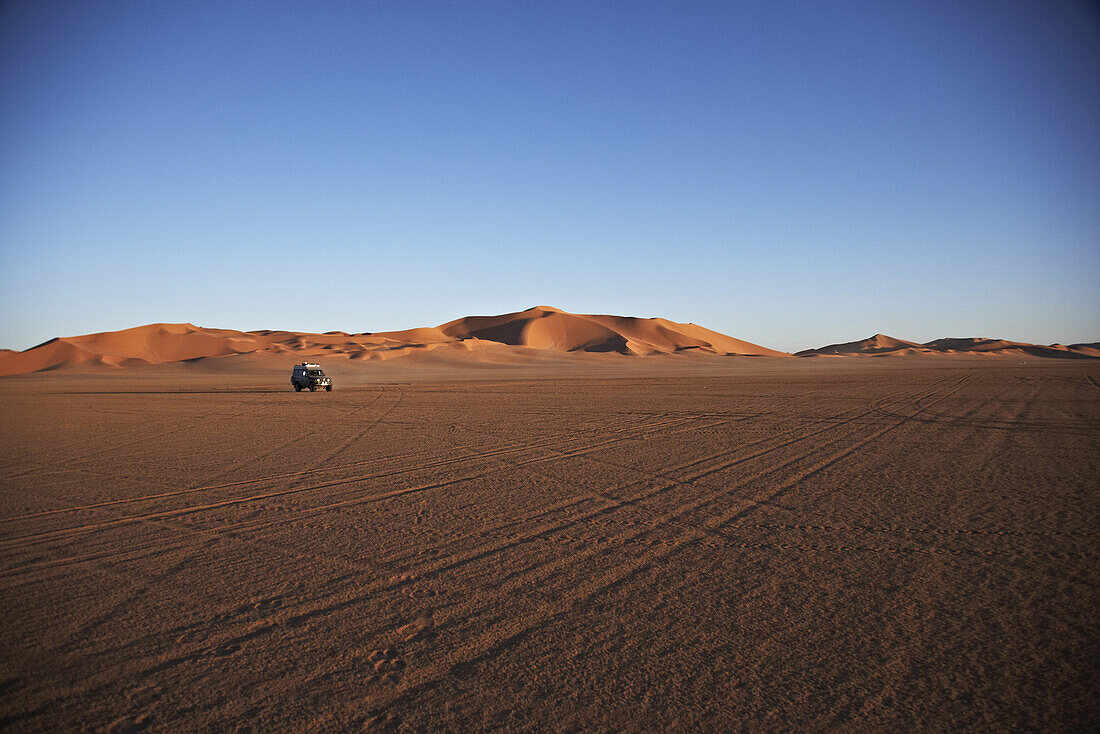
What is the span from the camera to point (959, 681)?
12.9 feet

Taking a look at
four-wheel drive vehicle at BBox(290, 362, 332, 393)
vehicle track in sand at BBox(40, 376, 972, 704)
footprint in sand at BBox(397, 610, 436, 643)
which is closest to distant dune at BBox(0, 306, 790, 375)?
four-wheel drive vehicle at BBox(290, 362, 332, 393)

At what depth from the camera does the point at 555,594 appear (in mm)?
5363

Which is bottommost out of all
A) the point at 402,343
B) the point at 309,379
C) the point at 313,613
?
the point at 313,613

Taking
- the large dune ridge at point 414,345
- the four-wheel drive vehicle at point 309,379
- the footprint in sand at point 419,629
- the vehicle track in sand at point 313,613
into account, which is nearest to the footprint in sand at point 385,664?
the footprint in sand at point 419,629

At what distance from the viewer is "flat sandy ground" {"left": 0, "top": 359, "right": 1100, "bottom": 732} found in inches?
148

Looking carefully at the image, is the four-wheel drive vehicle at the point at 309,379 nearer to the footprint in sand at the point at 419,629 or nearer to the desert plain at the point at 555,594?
the desert plain at the point at 555,594

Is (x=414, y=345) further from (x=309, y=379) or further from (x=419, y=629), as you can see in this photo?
(x=419, y=629)

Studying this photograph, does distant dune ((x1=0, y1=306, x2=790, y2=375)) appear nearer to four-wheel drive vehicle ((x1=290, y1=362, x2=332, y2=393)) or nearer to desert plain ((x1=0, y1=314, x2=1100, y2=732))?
four-wheel drive vehicle ((x1=290, y1=362, x2=332, y2=393))

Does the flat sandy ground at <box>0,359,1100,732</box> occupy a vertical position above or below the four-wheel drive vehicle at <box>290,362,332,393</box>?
below

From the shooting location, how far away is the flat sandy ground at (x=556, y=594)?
3.76 metres

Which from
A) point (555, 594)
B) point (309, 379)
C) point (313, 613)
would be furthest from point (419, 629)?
point (309, 379)

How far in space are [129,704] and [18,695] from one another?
2.47 ft

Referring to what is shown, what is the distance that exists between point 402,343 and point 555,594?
114816mm

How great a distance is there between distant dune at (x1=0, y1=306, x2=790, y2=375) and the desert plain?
84899 mm
